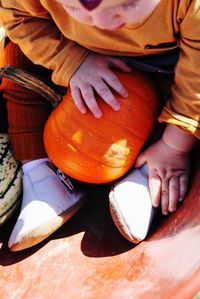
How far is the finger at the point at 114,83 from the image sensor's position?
3.34 ft

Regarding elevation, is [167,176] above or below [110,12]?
below

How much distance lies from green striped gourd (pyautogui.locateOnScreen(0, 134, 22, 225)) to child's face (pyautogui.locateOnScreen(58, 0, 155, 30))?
518mm

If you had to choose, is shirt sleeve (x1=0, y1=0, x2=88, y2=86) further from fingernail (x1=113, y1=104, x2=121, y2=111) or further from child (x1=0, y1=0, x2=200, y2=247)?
fingernail (x1=113, y1=104, x2=121, y2=111)

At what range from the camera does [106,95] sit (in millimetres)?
1012

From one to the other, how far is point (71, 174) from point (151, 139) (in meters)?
0.17

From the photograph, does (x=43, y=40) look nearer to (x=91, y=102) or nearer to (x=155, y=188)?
(x=91, y=102)

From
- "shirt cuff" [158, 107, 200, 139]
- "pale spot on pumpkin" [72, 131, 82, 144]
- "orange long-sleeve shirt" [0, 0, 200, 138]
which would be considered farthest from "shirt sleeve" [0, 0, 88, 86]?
"shirt cuff" [158, 107, 200, 139]

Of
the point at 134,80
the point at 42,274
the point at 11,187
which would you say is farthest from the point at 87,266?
the point at 134,80

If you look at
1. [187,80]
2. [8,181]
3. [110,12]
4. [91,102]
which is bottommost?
[8,181]

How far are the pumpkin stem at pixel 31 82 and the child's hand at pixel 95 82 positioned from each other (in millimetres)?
103

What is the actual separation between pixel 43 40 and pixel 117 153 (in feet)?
0.88

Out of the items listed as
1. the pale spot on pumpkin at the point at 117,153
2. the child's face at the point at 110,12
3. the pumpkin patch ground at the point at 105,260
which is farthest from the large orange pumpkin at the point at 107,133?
the child's face at the point at 110,12

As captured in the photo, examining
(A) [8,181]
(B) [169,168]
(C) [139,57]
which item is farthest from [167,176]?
(A) [8,181]

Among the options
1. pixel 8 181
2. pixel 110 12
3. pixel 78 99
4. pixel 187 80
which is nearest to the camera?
pixel 110 12
